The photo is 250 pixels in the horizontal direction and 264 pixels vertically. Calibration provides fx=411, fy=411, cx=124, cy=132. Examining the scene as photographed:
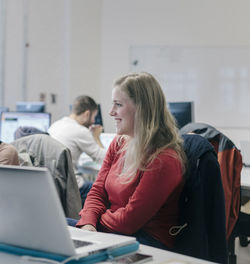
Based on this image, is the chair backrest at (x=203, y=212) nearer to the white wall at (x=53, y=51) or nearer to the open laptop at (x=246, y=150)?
the open laptop at (x=246, y=150)

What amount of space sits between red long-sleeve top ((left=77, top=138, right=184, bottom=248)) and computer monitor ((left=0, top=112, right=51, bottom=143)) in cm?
194

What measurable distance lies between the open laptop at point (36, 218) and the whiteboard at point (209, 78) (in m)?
5.12

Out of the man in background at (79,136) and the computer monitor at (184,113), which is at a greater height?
the computer monitor at (184,113)

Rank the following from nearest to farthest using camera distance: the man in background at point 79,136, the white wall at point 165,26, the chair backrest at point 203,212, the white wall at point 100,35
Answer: the chair backrest at point 203,212
the man in background at point 79,136
the white wall at point 100,35
the white wall at point 165,26

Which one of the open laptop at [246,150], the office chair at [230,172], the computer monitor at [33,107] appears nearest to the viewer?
the office chair at [230,172]

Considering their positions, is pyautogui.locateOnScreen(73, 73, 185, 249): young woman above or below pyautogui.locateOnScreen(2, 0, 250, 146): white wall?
below

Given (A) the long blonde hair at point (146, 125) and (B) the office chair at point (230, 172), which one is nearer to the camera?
(A) the long blonde hair at point (146, 125)

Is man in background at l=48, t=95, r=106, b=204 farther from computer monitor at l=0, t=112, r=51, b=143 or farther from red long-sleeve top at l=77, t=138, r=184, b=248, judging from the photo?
red long-sleeve top at l=77, t=138, r=184, b=248

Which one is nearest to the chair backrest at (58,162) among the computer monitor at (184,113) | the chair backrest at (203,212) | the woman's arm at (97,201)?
the woman's arm at (97,201)

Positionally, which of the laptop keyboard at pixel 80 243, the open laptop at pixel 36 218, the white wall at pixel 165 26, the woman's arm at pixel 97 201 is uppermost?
the white wall at pixel 165 26

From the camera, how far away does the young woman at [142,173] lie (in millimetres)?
1401

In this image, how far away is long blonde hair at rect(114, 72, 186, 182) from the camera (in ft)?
4.86

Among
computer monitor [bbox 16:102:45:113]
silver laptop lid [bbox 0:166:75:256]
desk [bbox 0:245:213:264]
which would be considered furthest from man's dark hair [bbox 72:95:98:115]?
silver laptop lid [bbox 0:166:75:256]

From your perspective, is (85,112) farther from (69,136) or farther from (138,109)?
(138,109)
